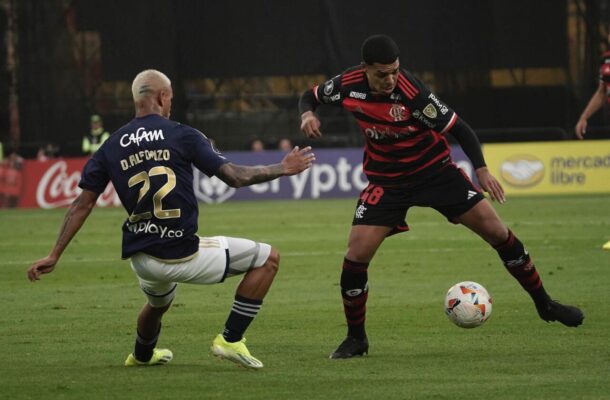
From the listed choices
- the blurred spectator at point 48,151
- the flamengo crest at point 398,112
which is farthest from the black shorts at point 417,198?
the blurred spectator at point 48,151

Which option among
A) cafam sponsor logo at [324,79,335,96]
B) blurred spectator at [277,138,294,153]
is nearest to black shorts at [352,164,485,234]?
cafam sponsor logo at [324,79,335,96]

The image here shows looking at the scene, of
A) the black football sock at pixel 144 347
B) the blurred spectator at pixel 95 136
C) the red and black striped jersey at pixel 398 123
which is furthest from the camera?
the blurred spectator at pixel 95 136

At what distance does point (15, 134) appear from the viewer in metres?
32.8

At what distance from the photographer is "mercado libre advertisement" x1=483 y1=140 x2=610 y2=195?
3028 cm

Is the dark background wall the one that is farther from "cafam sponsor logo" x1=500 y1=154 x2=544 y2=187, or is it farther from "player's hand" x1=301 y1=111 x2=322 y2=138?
"player's hand" x1=301 y1=111 x2=322 y2=138

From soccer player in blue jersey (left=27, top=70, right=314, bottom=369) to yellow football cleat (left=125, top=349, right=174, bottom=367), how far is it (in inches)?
27.0

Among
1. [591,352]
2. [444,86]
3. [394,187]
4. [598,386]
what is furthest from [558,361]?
[444,86]

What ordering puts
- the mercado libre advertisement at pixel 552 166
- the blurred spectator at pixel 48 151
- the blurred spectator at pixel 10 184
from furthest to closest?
1. the blurred spectator at pixel 48 151
2. the blurred spectator at pixel 10 184
3. the mercado libre advertisement at pixel 552 166

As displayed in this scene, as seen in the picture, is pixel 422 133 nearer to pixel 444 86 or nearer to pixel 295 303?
pixel 295 303

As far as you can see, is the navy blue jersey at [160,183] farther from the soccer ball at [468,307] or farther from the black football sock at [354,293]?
the soccer ball at [468,307]

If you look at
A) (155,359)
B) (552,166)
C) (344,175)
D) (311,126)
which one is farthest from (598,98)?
(344,175)

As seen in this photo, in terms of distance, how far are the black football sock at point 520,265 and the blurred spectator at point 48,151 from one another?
2271 cm

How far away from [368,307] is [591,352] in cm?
347

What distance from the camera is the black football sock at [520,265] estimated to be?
10133mm
